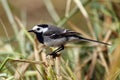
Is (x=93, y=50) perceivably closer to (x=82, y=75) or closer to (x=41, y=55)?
(x=82, y=75)

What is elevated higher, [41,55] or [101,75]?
[41,55]

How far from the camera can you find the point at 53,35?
3.97 m

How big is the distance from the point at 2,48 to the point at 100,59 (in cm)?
96

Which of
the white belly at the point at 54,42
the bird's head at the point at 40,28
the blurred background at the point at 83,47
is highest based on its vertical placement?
the bird's head at the point at 40,28

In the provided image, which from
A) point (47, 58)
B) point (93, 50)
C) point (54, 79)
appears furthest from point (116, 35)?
point (54, 79)

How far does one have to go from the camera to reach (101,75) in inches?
177

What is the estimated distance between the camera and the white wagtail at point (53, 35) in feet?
12.8

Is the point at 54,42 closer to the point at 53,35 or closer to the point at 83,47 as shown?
the point at 53,35

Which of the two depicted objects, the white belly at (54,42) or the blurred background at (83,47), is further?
the blurred background at (83,47)

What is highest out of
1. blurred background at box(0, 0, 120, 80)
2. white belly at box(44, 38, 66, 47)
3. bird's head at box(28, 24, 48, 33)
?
bird's head at box(28, 24, 48, 33)

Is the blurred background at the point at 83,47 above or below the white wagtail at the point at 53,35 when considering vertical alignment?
below

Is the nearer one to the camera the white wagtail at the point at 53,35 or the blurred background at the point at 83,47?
the white wagtail at the point at 53,35

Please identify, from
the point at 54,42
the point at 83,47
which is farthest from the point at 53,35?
the point at 83,47

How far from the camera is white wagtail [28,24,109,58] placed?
12.8 feet
